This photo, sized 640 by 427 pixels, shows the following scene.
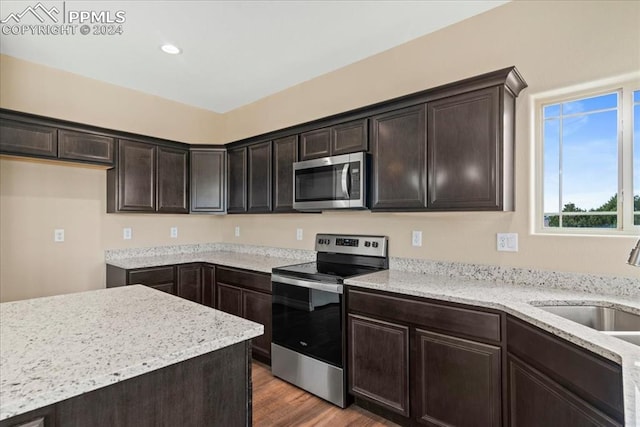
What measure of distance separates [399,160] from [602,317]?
1440 millimetres

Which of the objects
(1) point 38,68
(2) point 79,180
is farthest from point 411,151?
(1) point 38,68

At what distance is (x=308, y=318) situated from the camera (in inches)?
98.1

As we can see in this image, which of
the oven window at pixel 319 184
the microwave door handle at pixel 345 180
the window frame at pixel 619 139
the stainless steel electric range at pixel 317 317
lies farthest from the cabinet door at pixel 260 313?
the window frame at pixel 619 139

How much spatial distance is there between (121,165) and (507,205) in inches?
134

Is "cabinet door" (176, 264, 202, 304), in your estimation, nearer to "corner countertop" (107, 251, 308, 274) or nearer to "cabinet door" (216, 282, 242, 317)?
"corner countertop" (107, 251, 308, 274)

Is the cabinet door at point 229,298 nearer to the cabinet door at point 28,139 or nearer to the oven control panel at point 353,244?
the oven control panel at point 353,244

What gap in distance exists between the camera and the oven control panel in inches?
108

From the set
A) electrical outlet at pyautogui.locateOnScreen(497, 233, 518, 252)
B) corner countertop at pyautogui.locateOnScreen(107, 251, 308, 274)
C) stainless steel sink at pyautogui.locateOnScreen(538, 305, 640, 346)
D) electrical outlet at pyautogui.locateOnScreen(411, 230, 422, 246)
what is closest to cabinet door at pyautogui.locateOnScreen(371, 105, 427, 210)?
electrical outlet at pyautogui.locateOnScreen(411, 230, 422, 246)

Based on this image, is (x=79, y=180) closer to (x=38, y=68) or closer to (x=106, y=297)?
(x=38, y=68)

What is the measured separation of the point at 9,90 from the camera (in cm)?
285

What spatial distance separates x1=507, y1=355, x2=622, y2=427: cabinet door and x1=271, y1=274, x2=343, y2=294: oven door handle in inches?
43.6

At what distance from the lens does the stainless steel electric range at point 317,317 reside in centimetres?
233

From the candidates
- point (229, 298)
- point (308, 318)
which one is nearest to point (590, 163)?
point (308, 318)

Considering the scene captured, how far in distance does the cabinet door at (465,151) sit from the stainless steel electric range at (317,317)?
2.60 ft
